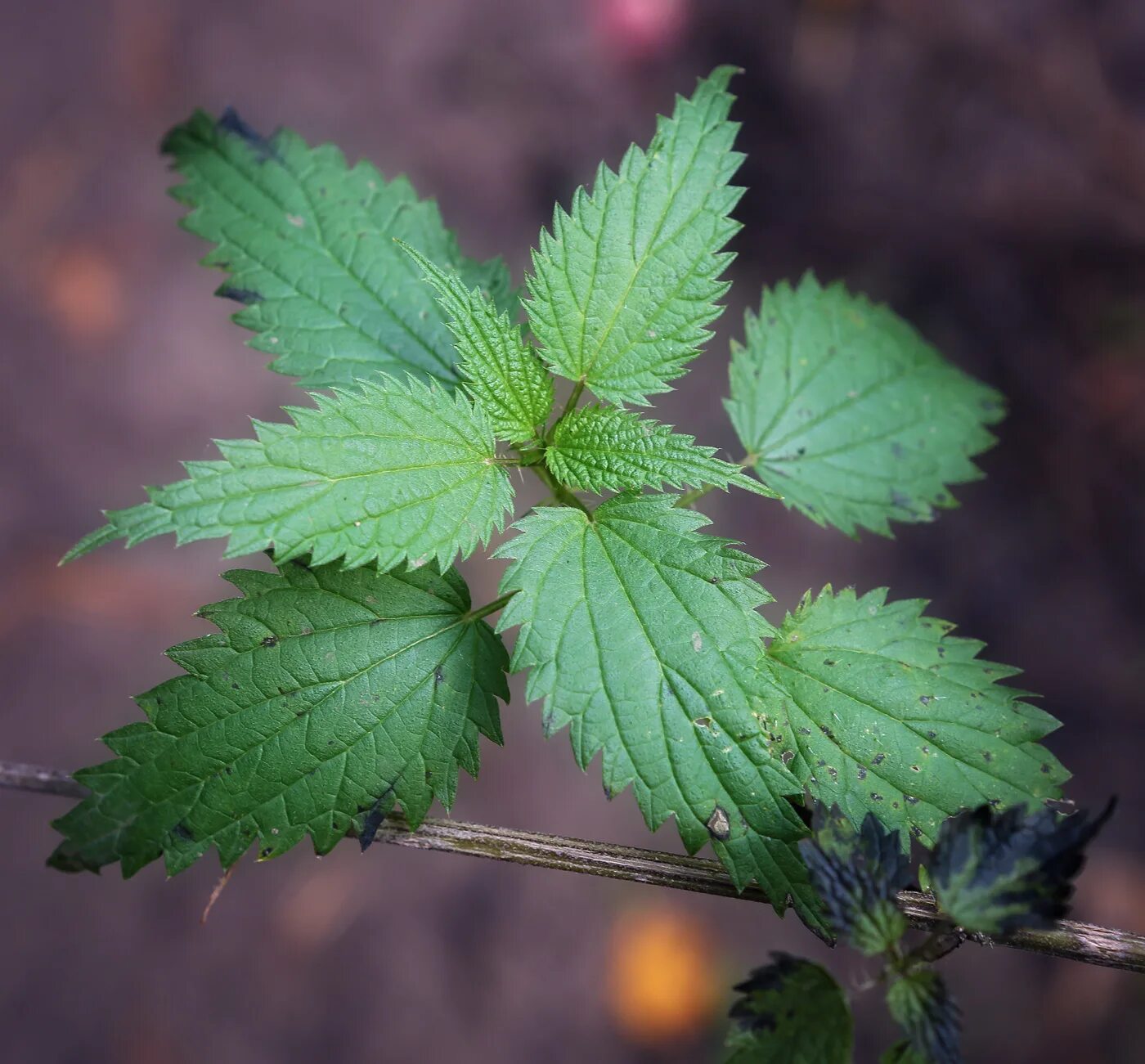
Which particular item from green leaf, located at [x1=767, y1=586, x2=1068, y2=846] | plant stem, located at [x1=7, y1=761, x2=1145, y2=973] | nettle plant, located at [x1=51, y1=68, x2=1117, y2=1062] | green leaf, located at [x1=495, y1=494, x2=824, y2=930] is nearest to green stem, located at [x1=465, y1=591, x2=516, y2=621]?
nettle plant, located at [x1=51, y1=68, x2=1117, y2=1062]

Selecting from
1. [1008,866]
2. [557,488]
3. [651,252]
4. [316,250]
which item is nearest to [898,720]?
[1008,866]

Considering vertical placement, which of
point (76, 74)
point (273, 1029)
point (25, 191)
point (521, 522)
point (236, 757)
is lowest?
point (273, 1029)

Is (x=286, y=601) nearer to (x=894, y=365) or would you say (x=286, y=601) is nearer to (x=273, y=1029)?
(x=894, y=365)

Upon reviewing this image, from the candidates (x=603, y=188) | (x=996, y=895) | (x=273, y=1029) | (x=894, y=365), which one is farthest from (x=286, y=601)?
(x=273, y=1029)

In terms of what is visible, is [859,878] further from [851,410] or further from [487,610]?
[851,410]

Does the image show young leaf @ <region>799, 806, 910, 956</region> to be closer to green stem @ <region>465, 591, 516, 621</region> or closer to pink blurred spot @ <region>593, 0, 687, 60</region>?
green stem @ <region>465, 591, 516, 621</region>

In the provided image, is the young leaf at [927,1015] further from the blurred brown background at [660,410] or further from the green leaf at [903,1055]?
the blurred brown background at [660,410]

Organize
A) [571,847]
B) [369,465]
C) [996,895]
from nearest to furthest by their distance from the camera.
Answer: [996,895] < [369,465] < [571,847]
